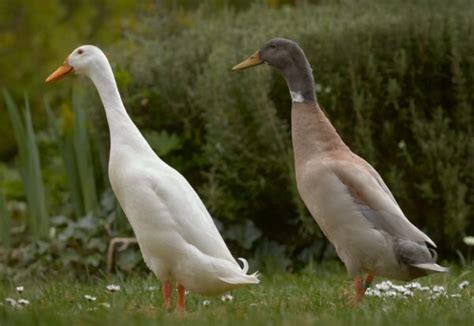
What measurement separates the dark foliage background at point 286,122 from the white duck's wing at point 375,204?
2306 mm

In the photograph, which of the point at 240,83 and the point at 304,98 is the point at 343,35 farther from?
the point at 304,98

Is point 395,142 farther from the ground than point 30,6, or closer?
closer

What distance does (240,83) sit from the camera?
27.0ft

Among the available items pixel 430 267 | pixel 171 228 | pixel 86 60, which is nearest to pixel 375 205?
pixel 430 267

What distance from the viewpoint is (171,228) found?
5.36 meters

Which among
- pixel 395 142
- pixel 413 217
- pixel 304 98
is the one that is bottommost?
pixel 413 217

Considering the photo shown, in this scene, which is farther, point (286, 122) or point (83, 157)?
point (83, 157)

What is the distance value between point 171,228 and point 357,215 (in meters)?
0.94

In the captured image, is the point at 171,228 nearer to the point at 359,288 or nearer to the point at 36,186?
the point at 359,288

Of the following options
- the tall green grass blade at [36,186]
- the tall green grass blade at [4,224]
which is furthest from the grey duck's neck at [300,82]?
the tall green grass blade at [4,224]

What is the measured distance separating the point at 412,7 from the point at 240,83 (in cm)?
140

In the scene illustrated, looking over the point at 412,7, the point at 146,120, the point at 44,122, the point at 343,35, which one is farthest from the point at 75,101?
the point at 44,122

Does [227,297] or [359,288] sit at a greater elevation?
[359,288]

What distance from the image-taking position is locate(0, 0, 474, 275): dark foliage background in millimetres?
8008
